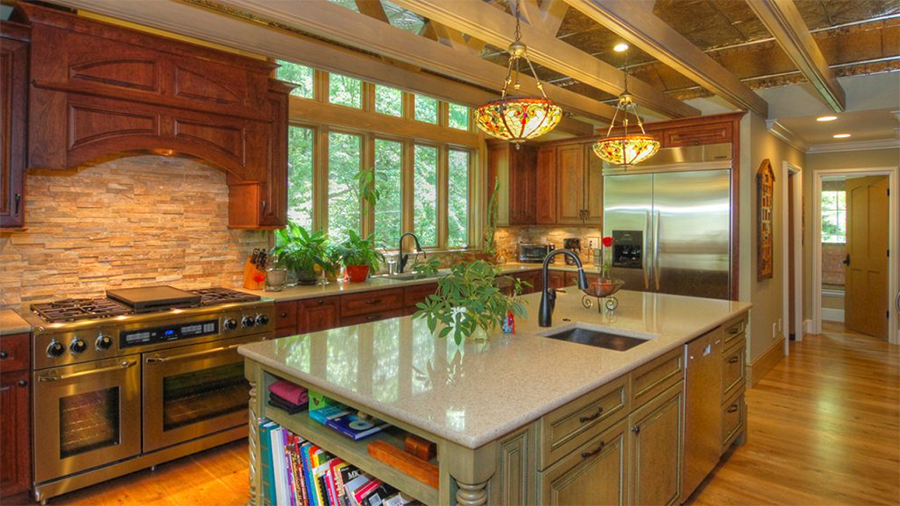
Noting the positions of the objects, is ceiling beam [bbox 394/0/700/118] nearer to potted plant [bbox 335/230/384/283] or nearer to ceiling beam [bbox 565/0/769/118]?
ceiling beam [bbox 565/0/769/118]

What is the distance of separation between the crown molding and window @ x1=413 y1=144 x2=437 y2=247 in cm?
329

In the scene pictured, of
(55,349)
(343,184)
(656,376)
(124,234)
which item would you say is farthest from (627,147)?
(55,349)

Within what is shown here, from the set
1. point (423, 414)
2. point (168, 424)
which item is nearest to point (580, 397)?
point (423, 414)

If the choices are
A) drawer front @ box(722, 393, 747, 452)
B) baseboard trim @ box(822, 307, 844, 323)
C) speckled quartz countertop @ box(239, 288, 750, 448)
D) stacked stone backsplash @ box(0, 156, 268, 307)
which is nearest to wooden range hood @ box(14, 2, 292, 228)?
stacked stone backsplash @ box(0, 156, 268, 307)

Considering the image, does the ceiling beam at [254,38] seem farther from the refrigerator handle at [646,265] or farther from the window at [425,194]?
the refrigerator handle at [646,265]

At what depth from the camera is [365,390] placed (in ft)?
5.10

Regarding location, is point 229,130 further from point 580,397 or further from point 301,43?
point 580,397

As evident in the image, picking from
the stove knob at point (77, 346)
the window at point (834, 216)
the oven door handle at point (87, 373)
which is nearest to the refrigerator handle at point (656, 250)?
the oven door handle at point (87, 373)

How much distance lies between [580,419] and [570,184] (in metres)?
4.84

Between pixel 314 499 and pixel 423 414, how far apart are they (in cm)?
71

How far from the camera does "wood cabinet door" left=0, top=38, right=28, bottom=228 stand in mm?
2592

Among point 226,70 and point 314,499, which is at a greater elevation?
point 226,70

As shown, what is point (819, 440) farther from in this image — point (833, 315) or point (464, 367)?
point (833, 315)

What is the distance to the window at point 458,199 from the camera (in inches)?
229
